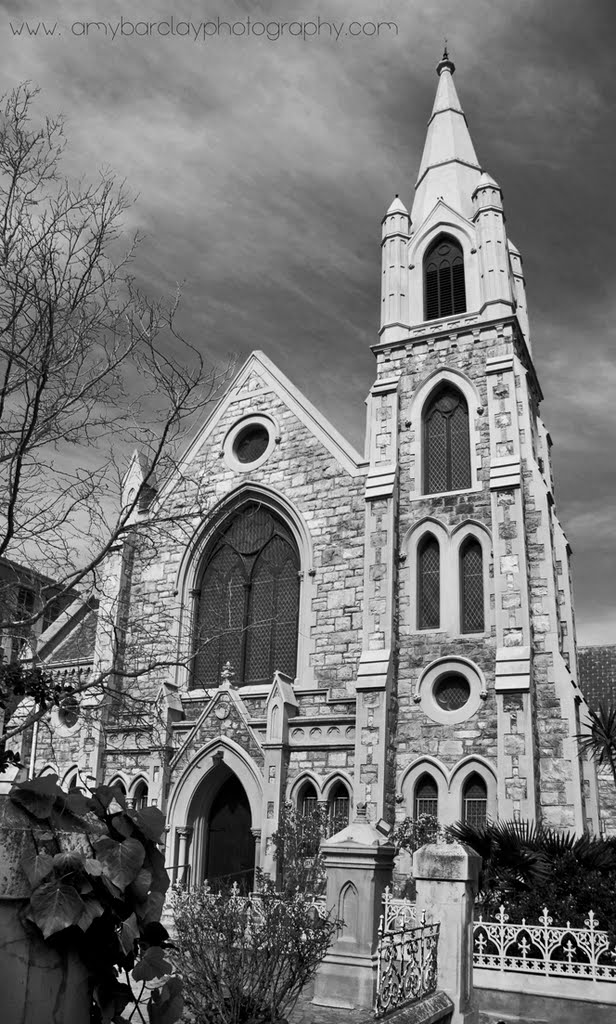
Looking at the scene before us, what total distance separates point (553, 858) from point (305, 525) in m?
9.47

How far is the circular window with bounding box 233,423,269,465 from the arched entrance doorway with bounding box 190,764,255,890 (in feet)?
24.6

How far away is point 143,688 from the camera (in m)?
20.0

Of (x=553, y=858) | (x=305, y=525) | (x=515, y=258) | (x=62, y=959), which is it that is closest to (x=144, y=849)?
(x=62, y=959)

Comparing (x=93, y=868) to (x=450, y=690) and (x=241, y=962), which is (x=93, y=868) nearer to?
(x=241, y=962)

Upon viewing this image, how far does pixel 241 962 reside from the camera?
658 centimetres

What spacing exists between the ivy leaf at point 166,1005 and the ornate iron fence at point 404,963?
4912 mm

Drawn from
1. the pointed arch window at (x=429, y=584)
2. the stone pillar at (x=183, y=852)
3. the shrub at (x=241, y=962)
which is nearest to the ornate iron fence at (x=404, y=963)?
the shrub at (x=241, y=962)

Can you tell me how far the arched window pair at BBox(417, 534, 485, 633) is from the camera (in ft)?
56.2

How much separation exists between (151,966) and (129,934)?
9.6 inches

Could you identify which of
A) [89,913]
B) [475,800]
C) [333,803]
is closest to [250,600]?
[333,803]

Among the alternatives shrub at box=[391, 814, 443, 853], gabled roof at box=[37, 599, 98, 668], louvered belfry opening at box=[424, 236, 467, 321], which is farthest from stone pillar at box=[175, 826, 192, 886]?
louvered belfry opening at box=[424, 236, 467, 321]

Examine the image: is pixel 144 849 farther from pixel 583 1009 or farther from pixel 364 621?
A: pixel 364 621

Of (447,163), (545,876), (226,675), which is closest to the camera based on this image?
(545,876)

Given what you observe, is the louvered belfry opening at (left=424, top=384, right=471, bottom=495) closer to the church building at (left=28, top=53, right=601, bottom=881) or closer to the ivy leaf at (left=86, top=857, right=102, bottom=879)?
the church building at (left=28, top=53, right=601, bottom=881)
